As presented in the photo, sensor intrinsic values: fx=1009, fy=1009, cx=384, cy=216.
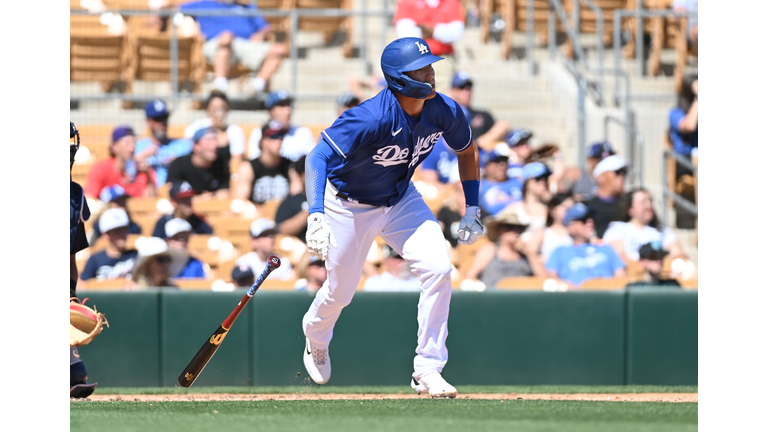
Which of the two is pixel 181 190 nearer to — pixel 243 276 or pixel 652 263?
pixel 243 276

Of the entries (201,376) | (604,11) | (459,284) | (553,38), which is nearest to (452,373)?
(459,284)

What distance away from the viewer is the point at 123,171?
8.49 m

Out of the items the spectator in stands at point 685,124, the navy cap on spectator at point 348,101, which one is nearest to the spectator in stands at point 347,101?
the navy cap on spectator at point 348,101

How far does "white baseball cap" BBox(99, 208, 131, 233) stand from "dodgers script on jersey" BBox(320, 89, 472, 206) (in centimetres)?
268

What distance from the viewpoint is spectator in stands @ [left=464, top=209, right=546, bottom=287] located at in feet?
24.2

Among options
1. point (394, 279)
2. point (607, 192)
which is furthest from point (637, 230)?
point (394, 279)

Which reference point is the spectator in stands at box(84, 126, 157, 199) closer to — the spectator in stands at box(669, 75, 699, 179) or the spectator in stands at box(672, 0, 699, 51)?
the spectator in stands at box(669, 75, 699, 179)

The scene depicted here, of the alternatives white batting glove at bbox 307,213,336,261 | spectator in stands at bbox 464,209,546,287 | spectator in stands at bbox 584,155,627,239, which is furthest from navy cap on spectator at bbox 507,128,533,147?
white batting glove at bbox 307,213,336,261

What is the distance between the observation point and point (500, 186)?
830 centimetres

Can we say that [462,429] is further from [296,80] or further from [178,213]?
[296,80]

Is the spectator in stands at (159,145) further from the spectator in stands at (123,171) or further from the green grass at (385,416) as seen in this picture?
the green grass at (385,416)

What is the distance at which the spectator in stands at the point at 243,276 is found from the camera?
7352 mm

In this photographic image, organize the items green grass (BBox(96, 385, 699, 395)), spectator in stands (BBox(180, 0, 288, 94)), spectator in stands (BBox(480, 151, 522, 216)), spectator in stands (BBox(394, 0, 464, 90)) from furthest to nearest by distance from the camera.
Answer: spectator in stands (BBox(180, 0, 288, 94)) < spectator in stands (BBox(394, 0, 464, 90)) < spectator in stands (BBox(480, 151, 522, 216)) < green grass (BBox(96, 385, 699, 395))

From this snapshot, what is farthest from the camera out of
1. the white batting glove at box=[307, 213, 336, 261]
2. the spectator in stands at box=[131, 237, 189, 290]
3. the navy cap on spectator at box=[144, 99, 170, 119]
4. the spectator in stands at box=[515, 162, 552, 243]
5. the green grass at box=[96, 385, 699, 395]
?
the navy cap on spectator at box=[144, 99, 170, 119]
